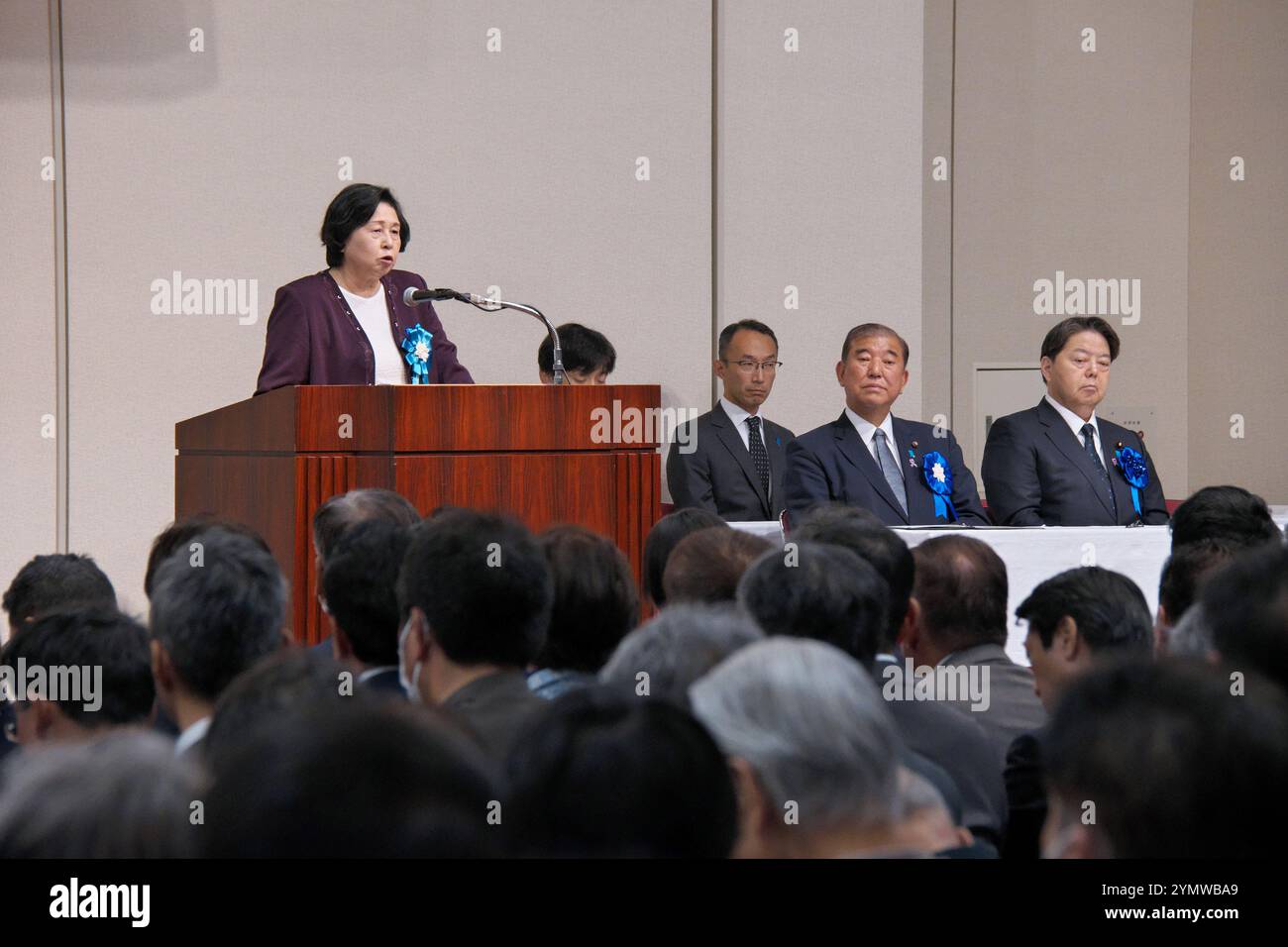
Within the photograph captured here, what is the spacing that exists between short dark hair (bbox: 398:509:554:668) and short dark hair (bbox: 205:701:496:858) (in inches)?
40.3

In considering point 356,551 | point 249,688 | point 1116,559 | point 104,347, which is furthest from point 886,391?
point 249,688

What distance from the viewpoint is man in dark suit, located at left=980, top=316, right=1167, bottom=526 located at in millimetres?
4973

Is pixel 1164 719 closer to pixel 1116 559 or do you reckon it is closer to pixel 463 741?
pixel 463 741

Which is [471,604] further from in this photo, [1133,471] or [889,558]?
[1133,471]

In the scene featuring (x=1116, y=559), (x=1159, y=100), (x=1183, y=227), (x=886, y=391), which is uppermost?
(x=1159, y=100)

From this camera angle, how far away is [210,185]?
240 inches

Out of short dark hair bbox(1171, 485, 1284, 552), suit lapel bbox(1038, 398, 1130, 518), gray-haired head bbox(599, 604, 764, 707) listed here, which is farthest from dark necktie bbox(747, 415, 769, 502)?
gray-haired head bbox(599, 604, 764, 707)

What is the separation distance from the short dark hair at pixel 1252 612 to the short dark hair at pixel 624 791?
0.57 m

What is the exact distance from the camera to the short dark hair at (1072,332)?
504 cm

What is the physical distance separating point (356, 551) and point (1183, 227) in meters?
5.63

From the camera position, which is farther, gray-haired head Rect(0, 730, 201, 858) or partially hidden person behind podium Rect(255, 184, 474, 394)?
partially hidden person behind podium Rect(255, 184, 474, 394)

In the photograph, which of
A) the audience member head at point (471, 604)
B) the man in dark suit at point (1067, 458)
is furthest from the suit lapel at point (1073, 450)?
the audience member head at point (471, 604)

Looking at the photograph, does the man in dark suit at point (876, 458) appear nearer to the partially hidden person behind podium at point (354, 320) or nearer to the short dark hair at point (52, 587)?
the partially hidden person behind podium at point (354, 320)

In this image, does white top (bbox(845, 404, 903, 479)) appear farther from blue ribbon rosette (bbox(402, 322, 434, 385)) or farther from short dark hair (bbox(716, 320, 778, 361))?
blue ribbon rosette (bbox(402, 322, 434, 385))
